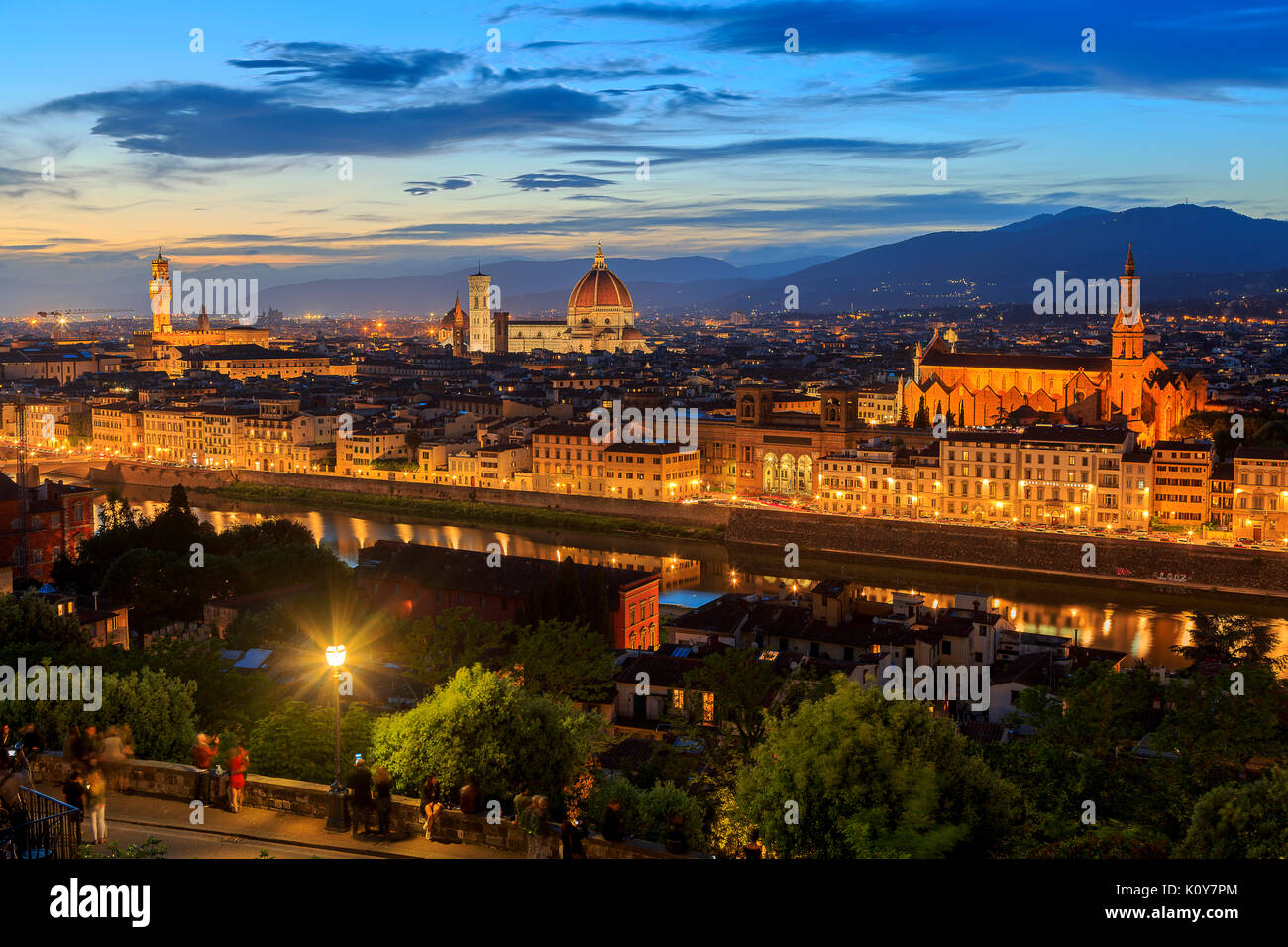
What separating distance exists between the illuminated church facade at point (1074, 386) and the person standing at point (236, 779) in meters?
24.1

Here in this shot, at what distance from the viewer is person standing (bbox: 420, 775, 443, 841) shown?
418 centimetres

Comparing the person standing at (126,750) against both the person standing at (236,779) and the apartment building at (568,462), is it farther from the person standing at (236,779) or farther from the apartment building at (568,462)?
the apartment building at (568,462)

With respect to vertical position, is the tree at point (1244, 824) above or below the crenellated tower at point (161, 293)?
below

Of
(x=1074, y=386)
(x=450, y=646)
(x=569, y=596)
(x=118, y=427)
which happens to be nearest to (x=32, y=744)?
(x=450, y=646)

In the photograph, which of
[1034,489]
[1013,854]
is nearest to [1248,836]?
[1013,854]

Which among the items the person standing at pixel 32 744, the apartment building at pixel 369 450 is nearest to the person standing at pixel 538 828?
the person standing at pixel 32 744

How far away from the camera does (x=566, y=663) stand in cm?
→ 951

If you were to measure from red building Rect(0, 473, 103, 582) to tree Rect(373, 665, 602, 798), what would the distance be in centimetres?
1005

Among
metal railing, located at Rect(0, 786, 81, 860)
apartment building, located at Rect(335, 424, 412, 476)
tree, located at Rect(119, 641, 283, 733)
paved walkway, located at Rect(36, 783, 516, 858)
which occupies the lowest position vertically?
tree, located at Rect(119, 641, 283, 733)

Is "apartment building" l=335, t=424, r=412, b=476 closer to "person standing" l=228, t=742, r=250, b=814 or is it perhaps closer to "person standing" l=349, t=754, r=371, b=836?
"person standing" l=228, t=742, r=250, b=814

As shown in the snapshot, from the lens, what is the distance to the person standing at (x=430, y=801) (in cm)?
418

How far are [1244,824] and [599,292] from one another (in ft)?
212

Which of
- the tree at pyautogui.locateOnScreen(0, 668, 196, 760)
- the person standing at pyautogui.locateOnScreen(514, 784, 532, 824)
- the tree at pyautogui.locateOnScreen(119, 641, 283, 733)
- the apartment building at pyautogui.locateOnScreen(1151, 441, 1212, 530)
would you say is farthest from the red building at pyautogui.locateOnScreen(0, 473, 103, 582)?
the apartment building at pyautogui.locateOnScreen(1151, 441, 1212, 530)
